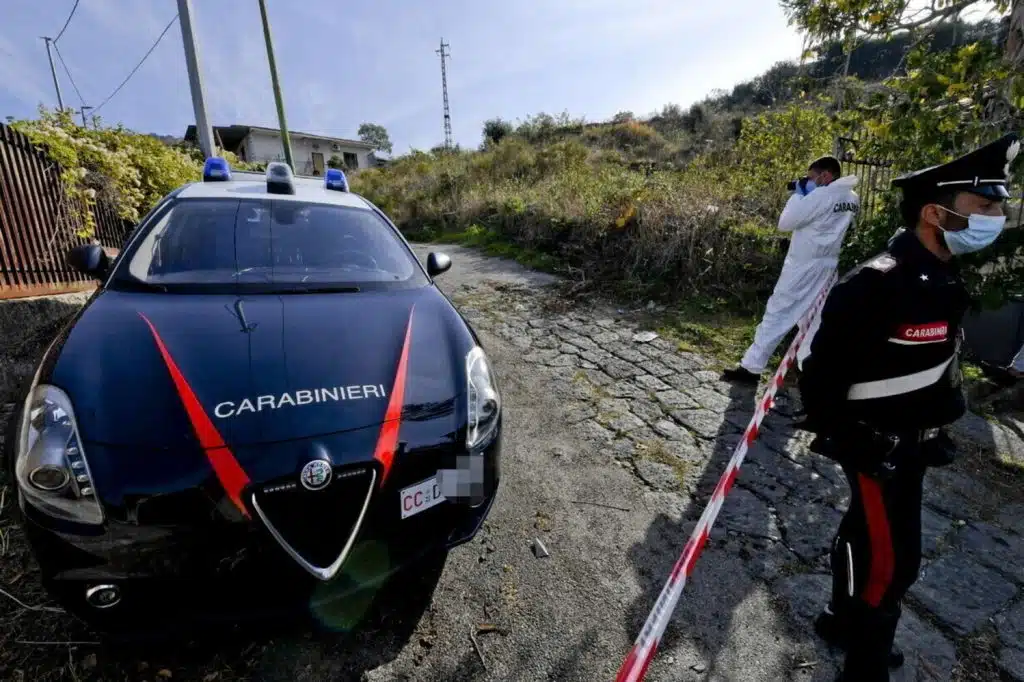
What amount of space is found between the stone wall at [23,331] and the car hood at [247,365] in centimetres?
227

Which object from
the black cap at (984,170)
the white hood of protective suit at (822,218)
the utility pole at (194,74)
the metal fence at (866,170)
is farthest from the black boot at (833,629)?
the utility pole at (194,74)

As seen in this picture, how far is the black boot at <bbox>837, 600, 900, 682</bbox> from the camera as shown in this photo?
5.28 ft

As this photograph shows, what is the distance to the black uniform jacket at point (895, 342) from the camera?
5.25ft

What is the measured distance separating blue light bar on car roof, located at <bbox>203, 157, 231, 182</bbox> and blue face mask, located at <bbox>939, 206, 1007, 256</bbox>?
414 cm

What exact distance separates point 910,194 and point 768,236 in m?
4.84

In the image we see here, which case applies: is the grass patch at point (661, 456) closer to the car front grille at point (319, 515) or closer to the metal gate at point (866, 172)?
the car front grille at point (319, 515)

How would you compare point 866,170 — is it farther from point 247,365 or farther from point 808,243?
point 247,365

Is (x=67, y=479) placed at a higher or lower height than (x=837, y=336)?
lower

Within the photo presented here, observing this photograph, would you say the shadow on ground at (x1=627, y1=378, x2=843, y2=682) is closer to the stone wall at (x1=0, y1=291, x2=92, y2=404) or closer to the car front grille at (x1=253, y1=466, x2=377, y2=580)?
the car front grille at (x1=253, y1=466, x2=377, y2=580)

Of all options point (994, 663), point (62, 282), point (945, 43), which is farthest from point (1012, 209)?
point (62, 282)

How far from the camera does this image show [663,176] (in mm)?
8766

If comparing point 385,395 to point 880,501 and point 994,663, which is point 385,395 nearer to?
point 880,501

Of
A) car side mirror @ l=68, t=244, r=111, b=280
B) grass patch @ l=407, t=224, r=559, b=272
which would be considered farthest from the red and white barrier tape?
grass patch @ l=407, t=224, r=559, b=272

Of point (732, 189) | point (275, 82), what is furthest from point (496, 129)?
point (732, 189)
